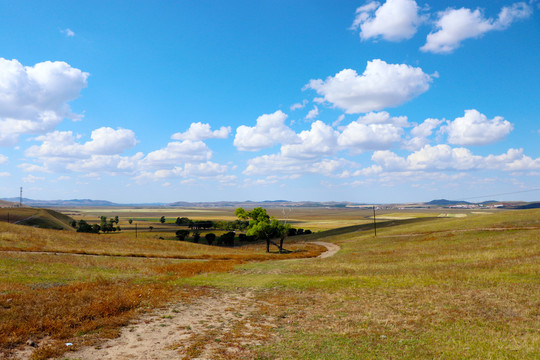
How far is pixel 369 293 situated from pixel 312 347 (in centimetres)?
1159

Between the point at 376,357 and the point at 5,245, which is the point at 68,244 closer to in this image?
the point at 5,245

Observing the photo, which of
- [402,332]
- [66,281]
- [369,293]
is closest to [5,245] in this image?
[66,281]

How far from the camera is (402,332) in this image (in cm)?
1521

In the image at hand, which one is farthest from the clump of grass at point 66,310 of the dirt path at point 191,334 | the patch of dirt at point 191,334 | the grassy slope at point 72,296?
the patch of dirt at point 191,334

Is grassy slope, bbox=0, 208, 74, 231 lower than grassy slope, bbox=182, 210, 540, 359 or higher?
lower

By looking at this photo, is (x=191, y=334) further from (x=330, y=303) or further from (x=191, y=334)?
(x=330, y=303)

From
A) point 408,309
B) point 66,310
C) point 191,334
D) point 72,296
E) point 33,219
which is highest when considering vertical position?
point 66,310

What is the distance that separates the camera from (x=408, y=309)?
62.3ft

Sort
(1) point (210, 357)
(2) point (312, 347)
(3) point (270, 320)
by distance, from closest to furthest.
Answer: (1) point (210, 357), (2) point (312, 347), (3) point (270, 320)

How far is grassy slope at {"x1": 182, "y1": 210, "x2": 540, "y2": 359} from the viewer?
13.1 m

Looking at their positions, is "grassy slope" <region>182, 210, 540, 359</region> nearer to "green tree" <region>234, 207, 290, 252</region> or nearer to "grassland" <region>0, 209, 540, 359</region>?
"grassland" <region>0, 209, 540, 359</region>

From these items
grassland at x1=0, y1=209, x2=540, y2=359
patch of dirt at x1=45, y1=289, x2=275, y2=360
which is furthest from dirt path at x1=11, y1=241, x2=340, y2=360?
grassland at x1=0, y1=209, x2=540, y2=359

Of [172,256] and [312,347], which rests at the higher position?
[312,347]

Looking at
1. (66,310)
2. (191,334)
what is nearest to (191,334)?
(191,334)
